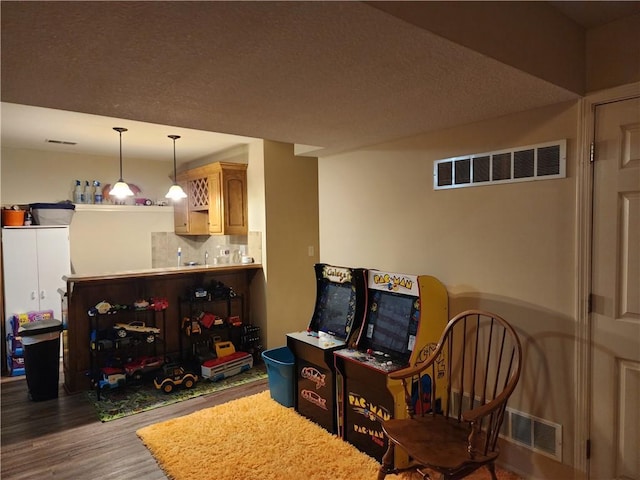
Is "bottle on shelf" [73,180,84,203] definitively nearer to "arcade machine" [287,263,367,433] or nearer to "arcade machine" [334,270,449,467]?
"arcade machine" [287,263,367,433]

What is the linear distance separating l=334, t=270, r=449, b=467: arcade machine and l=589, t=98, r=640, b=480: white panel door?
2.72 ft

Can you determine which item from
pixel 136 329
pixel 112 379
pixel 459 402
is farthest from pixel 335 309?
pixel 112 379

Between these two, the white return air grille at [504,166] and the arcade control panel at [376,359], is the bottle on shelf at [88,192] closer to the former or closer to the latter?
the arcade control panel at [376,359]

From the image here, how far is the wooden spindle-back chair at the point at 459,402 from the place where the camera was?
1.80 meters

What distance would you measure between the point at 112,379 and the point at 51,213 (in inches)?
85.7

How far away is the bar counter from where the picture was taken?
3758 millimetres

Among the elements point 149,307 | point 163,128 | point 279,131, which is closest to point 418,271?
Answer: point 279,131

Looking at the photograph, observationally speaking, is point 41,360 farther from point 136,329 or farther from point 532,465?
point 532,465

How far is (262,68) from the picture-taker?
1.62 metres

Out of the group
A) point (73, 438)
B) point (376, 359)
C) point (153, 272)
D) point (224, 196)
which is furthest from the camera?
point (224, 196)

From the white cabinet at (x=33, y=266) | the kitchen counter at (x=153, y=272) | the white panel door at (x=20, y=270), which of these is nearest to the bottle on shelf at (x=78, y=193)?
the white cabinet at (x=33, y=266)

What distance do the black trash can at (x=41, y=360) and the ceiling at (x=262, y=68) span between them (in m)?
2.49

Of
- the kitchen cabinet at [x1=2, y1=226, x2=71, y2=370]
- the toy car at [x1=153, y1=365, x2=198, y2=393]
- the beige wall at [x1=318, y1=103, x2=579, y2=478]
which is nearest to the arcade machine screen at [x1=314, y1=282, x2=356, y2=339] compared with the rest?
the beige wall at [x1=318, y1=103, x2=579, y2=478]

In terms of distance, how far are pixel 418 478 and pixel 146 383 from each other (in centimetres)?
276
